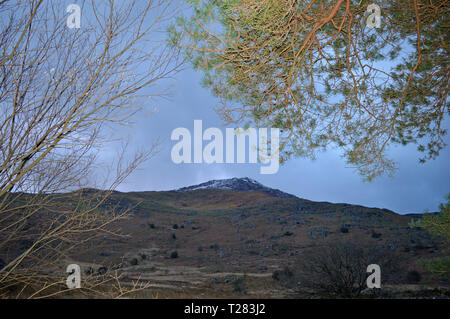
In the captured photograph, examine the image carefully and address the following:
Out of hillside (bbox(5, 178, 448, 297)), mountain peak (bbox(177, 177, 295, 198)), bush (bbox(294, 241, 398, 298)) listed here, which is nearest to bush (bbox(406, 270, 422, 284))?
hillside (bbox(5, 178, 448, 297))

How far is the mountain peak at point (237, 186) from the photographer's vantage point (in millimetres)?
38750

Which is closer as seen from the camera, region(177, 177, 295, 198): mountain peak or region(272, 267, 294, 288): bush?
region(272, 267, 294, 288): bush

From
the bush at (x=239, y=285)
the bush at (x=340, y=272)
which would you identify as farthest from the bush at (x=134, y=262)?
the bush at (x=340, y=272)

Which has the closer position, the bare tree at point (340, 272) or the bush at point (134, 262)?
the bare tree at point (340, 272)

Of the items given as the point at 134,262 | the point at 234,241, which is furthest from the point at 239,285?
the point at 234,241

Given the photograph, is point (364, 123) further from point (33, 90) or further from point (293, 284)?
point (293, 284)

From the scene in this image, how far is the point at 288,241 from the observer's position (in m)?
17.8

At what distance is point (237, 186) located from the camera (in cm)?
4088

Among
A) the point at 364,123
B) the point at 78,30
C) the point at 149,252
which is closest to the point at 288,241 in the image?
the point at 149,252

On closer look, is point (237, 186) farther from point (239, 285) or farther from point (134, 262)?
point (239, 285)

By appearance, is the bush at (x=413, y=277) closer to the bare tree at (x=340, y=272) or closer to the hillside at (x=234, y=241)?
the hillside at (x=234, y=241)

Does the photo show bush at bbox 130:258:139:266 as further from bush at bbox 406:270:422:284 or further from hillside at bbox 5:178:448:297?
bush at bbox 406:270:422:284

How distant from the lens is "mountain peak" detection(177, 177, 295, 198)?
38.8m

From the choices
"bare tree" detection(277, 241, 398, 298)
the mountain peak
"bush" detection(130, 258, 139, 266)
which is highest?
the mountain peak
